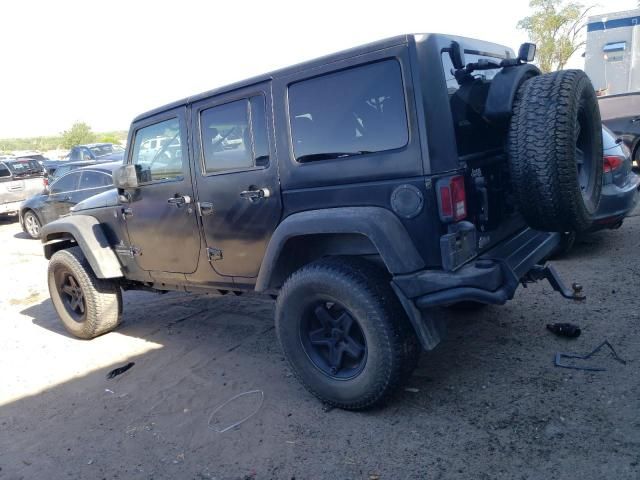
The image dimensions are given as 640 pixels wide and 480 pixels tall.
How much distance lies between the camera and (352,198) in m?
2.96

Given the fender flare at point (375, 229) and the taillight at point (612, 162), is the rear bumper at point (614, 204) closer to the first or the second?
the taillight at point (612, 162)

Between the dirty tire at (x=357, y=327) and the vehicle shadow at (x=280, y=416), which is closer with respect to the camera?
the vehicle shadow at (x=280, y=416)

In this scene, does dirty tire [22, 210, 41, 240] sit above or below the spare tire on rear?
below

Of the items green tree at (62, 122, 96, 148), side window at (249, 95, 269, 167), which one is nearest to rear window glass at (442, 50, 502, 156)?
side window at (249, 95, 269, 167)

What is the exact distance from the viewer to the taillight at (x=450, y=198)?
8.74 feet

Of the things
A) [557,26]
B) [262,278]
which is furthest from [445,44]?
[557,26]

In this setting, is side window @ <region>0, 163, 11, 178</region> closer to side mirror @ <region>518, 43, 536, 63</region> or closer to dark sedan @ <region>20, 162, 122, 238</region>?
dark sedan @ <region>20, 162, 122, 238</region>

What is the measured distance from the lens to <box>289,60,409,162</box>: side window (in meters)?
2.79

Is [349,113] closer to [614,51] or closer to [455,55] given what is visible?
[455,55]

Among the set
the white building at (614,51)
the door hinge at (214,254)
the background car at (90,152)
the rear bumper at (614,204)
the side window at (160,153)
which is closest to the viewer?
the door hinge at (214,254)

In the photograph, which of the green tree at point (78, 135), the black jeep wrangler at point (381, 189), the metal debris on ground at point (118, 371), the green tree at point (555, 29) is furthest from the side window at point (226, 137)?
the green tree at point (78, 135)

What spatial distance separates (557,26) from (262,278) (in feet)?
84.2

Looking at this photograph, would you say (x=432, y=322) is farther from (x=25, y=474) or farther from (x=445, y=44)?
(x=25, y=474)

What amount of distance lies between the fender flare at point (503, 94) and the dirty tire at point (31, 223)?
37.2 feet
